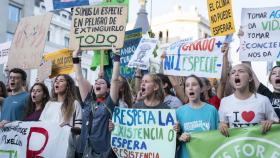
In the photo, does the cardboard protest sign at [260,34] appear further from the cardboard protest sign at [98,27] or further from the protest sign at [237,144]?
the protest sign at [237,144]

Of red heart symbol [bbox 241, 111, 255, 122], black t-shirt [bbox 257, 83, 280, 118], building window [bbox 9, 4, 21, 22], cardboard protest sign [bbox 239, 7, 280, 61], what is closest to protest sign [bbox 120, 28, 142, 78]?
cardboard protest sign [bbox 239, 7, 280, 61]

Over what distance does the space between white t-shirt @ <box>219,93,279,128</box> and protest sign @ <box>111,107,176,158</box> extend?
57 cm

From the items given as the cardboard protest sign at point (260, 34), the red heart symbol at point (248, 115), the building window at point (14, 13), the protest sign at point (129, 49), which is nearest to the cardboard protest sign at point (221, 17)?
the cardboard protest sign at point (260, 34)

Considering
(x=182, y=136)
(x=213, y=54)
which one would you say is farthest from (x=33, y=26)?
(x=182, y=136)

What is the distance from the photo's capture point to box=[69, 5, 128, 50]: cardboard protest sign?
20.1 ft

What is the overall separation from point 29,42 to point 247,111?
4194 mm

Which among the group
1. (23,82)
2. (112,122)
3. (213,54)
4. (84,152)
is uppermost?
(213,54)

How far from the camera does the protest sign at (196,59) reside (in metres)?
6.09

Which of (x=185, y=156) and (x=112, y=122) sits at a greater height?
(x=112, y=122)

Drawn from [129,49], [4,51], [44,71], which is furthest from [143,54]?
[4,51]

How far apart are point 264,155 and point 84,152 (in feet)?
6.40

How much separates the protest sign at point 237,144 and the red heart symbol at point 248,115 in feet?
0.47

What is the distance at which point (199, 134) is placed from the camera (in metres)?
4.59

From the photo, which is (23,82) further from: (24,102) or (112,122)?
(112,122)
